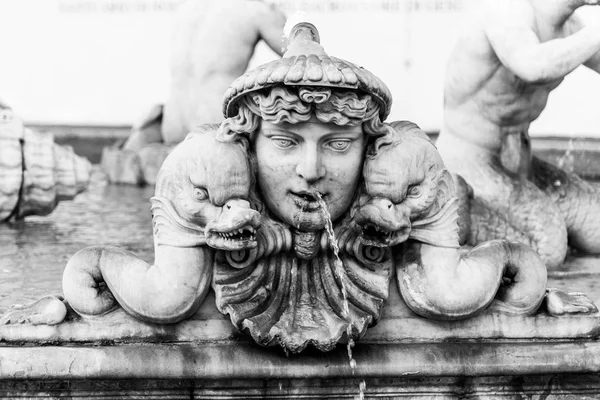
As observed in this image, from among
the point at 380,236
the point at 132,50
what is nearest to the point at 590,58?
the point at 380,236

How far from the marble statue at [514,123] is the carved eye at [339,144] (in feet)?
4.92

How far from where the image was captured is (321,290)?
3.25m

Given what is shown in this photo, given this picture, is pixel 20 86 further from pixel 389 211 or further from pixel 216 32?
pixel 389 211

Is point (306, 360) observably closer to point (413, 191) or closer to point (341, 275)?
point (341, 275)

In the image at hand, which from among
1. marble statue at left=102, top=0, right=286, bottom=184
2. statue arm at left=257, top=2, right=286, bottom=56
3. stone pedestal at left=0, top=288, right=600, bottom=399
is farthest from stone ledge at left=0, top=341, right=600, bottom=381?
statue arm at left=257, top=2, right=286, bottom=56

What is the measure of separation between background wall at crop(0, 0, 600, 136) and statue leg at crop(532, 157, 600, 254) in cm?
523

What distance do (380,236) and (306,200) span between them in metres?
0.20

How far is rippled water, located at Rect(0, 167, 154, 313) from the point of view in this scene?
14.0ft

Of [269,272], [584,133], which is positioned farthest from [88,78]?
Result: [269,272]

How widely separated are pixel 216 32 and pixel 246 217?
3.83 m

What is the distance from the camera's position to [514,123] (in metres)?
4.84

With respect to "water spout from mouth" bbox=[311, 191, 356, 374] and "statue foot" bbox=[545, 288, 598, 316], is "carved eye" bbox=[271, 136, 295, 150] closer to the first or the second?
"water spout from mouth" bbox=[311, 191, 356, 374]

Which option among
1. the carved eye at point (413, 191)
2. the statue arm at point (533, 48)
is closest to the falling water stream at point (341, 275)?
the carved eye at point (413, 191)

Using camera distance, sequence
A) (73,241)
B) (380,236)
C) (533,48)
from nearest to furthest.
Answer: (380,236), (533,48), (73,241)
